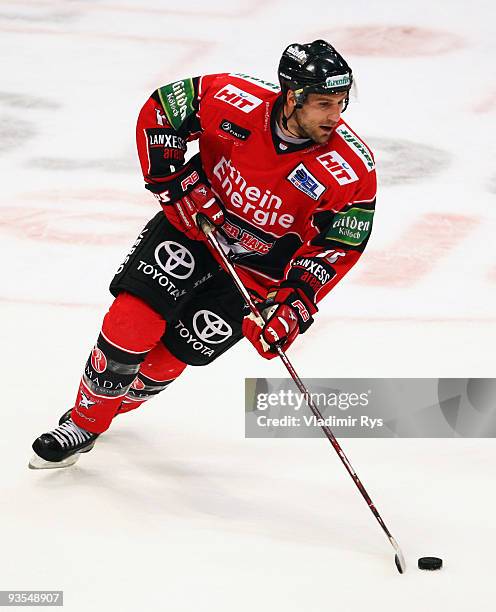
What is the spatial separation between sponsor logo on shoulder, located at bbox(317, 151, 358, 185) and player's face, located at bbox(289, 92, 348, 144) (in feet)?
0.18

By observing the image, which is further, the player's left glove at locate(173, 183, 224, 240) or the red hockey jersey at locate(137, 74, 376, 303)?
the player's left glove at locate(173, 183, 224, 240)

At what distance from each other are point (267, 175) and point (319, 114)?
228mm

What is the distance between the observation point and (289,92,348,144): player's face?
10.0 feet

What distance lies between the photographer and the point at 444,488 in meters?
3.49

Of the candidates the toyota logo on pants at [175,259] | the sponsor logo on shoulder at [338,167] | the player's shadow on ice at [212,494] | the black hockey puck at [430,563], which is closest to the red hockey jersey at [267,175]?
the sponsor logo on shoulder at [338,167]

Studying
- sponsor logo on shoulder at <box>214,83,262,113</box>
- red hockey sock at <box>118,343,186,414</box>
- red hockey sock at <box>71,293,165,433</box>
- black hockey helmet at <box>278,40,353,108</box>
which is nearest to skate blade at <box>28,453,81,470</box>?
red hockey sock at <box>71,293,165,433</box>

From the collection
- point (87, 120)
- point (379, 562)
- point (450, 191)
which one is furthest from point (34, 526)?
point (87, 120)

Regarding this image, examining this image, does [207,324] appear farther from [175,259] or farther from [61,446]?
[61,446]

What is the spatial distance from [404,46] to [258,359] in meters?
3.69

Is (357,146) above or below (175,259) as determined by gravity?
above

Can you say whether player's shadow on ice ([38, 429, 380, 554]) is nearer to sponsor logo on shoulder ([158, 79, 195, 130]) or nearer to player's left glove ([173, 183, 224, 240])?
player's left glove ([173, 183, 224, 240])

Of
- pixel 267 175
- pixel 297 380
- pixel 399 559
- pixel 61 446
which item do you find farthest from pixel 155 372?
pixel 399 559

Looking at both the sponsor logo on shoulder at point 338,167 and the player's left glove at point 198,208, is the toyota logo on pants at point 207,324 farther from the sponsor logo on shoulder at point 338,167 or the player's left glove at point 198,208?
the sponsor logo on shoulder at point 338,167

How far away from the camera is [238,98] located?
3279 mm
